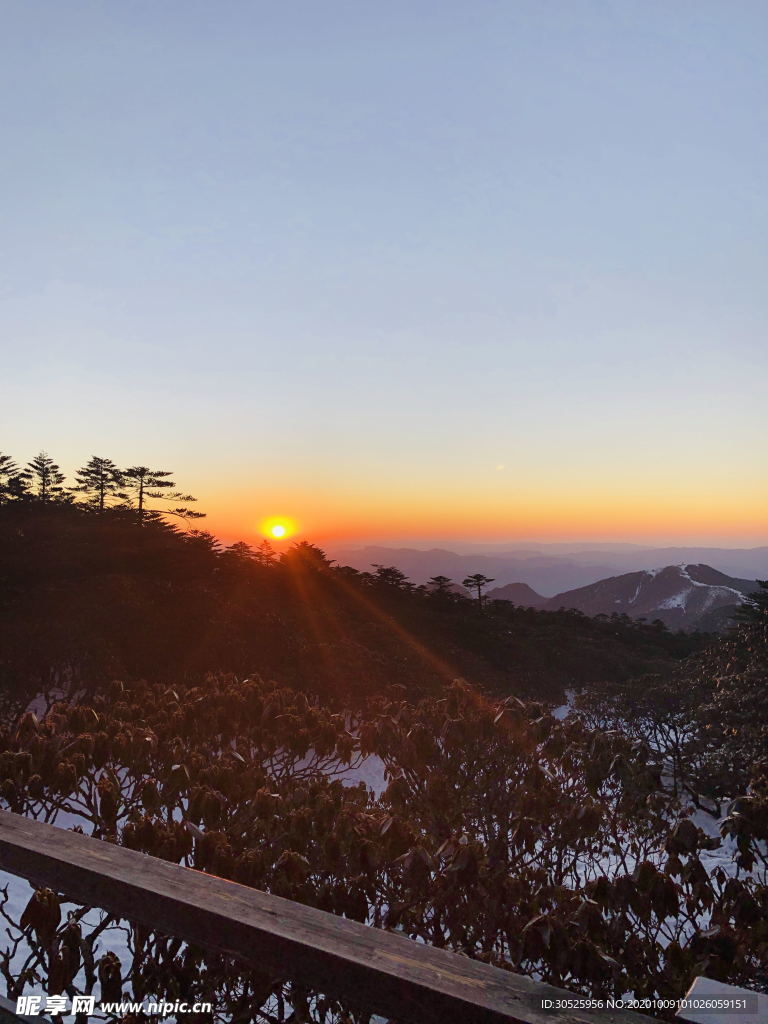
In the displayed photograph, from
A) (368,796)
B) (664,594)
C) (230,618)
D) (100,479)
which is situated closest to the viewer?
(368,796)

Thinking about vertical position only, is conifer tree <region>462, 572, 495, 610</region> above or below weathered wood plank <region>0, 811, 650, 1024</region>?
below

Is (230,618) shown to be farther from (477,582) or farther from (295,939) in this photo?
(477,582)

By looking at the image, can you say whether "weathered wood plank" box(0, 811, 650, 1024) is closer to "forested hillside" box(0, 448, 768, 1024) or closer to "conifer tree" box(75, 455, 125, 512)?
"forested hillside" box(0, 448, 768, 1024)

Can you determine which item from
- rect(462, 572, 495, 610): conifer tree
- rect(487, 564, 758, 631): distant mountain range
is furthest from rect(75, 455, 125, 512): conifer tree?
rect(487, 564, 758, 631): distant mountain range

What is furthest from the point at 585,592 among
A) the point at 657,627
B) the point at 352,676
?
the point at 352,676

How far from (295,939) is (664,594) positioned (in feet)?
383

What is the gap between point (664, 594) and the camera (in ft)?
356

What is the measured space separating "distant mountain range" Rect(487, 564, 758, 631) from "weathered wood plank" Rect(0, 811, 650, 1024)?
290 ft

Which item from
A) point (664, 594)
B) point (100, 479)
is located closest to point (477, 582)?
point (100, 479)

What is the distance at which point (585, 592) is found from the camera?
12650cm

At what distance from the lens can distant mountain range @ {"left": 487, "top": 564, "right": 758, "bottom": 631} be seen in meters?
94.6

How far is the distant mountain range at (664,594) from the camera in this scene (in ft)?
310

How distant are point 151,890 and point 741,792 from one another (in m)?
14.3

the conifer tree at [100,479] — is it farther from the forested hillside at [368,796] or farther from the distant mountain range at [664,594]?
the distant mountain range at [664,594]
